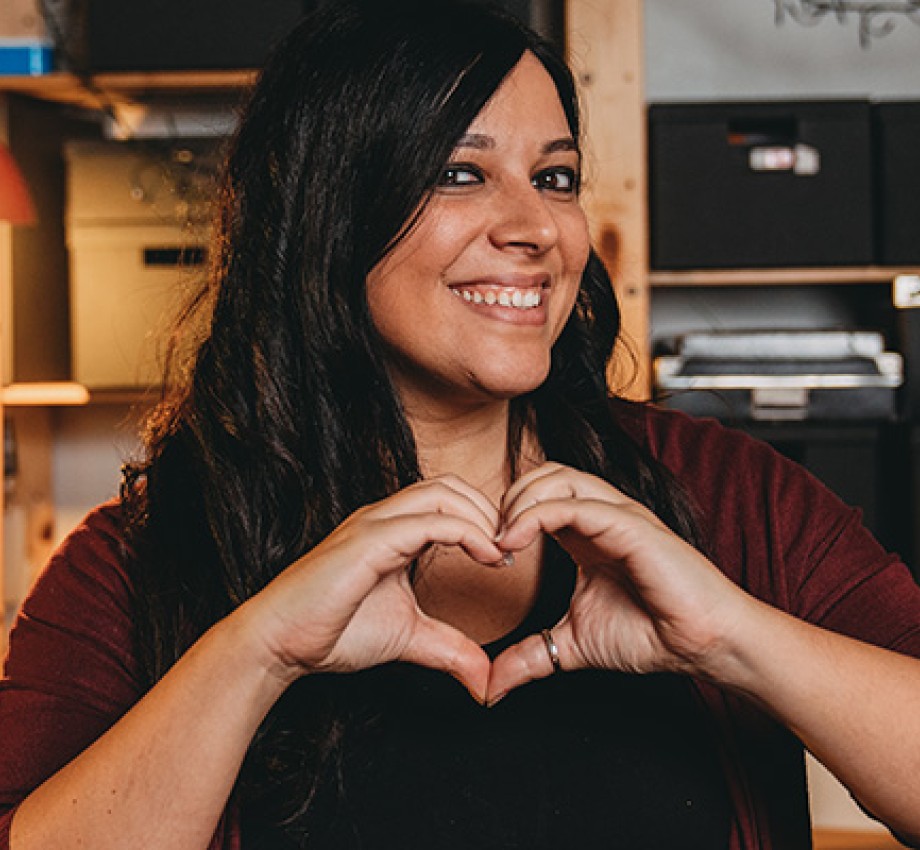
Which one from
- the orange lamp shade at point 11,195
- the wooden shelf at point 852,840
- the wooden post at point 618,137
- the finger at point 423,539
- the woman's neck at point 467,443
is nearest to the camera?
the finger at point 423,539

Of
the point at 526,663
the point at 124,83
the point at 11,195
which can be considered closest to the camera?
the point at 526,663

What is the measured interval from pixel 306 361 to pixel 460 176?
0.78 feet

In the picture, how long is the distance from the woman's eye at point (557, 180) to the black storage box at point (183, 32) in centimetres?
128

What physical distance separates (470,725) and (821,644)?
34 cm

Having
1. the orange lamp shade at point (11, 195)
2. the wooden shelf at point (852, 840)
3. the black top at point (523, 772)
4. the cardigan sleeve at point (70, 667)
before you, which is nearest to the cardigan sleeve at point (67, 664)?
the cardigan sleeve at point (70, 667)

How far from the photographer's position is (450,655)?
112 centimetres

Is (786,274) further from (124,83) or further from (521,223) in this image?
(521,223)

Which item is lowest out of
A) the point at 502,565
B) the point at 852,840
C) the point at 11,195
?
the point at 852,840

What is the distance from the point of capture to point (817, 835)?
2727 mm

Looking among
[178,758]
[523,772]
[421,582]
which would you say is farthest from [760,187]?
[178,758]

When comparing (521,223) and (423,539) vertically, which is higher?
(521,223)

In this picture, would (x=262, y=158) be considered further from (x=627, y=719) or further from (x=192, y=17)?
(x=192, y=17)

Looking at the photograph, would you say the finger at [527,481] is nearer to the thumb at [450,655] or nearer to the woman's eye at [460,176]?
the thumb at [450,655]

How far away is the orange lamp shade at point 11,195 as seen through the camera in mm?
2289
